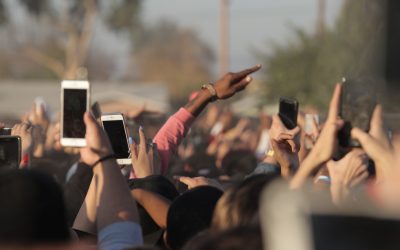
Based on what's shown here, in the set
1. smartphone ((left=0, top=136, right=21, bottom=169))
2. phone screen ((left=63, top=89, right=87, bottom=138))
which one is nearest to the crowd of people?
phone screen ((left=63, top=89, right=87, bottom=138))

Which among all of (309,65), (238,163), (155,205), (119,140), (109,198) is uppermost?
(309,65)

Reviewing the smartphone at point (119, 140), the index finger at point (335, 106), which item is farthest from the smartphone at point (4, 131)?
the index finger at point (335, 106)

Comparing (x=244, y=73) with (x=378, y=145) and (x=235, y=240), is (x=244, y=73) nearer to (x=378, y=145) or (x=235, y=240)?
(x=378, y=145)

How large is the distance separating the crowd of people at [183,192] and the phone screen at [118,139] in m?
0.06

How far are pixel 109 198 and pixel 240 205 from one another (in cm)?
57

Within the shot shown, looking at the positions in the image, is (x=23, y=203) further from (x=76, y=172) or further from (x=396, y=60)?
(x=76, y=172)

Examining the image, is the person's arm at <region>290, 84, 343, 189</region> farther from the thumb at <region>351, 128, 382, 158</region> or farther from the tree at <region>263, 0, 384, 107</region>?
the tree at <region>263, 0, 384, 107</region>

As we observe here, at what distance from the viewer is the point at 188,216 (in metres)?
3.93

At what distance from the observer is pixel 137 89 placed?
56188 millimetres

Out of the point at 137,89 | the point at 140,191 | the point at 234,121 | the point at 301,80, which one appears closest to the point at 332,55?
the point at 301,80

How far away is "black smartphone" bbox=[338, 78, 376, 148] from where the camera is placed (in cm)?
372

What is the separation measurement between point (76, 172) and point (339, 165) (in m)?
2.78

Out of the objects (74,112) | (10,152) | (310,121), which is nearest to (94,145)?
(10,152)

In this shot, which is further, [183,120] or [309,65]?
[309,65]
